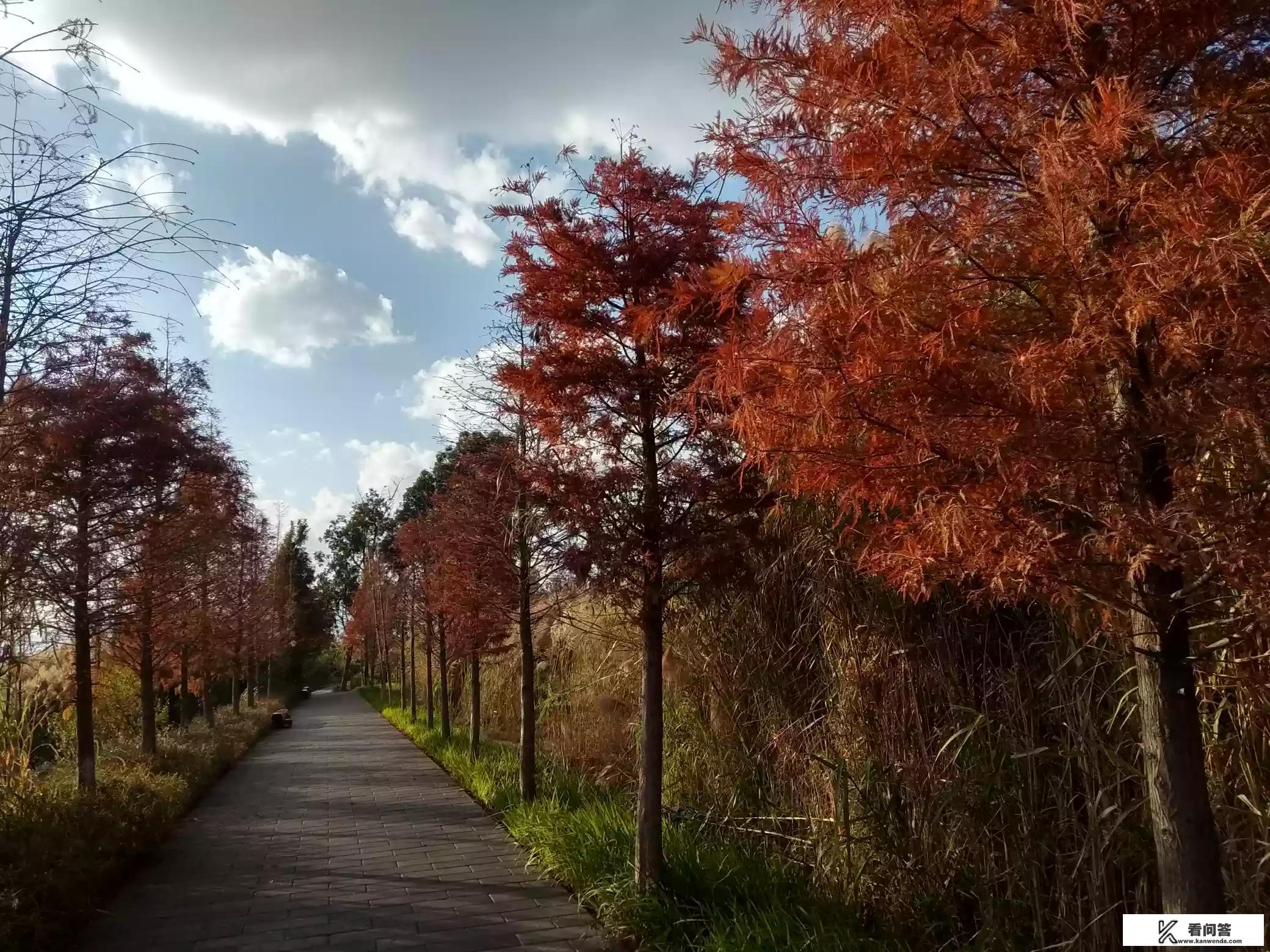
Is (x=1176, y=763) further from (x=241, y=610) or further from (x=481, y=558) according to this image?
(x=241, y=610)

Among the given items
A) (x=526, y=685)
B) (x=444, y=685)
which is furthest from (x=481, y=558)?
(x=444, y=685)

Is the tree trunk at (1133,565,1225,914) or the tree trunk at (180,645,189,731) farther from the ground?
the tree trunk at (1133,565,1225,914)

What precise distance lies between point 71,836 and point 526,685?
3.96m

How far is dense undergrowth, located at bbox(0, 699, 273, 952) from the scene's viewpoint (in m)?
4.89

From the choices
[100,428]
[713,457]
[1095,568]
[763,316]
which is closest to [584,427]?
[713,457]

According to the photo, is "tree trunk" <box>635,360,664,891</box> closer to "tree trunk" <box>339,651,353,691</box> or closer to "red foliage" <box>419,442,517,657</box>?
"red foliage" <box>419,442,517,657</box>

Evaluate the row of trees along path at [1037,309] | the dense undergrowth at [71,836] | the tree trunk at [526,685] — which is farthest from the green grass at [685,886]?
the dense undergrowth at [71,836]

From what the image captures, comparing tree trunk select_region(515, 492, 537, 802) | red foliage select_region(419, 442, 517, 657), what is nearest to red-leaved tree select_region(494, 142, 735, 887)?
red foliage select_region(419, 442, 517, 657)

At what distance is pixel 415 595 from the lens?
55.9 ft

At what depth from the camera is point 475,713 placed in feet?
39.4

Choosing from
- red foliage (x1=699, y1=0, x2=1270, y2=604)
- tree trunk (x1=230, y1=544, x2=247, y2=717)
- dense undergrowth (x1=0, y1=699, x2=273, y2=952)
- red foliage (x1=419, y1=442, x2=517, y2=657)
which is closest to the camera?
red foliage (x1=699, y1=0, x2=1270, y2=604)

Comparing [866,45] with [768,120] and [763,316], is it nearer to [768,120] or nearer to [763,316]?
[768,120]

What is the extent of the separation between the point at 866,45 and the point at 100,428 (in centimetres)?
762

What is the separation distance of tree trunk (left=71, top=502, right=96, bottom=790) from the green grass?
3.92m
